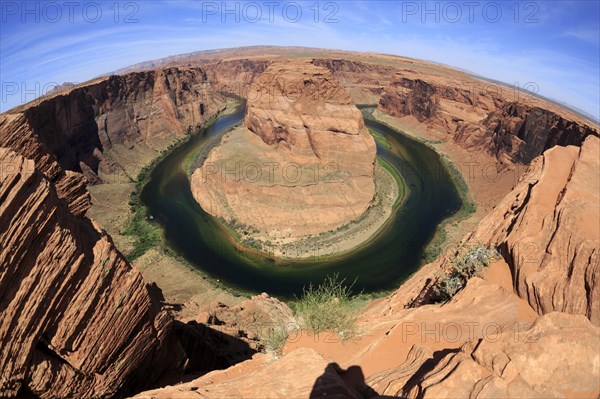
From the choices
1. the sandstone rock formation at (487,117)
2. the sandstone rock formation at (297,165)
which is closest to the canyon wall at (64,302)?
the sandstone rock formation at (297,165)

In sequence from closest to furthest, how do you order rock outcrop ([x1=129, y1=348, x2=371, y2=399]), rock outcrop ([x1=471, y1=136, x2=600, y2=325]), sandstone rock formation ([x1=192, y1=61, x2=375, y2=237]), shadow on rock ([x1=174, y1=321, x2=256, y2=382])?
rock outcrop ([x1=129, y1=348, x2=371, y2=399]) < rock outcrop ([x1=471, y1=136, x2=600, y2=325]) < shadow on rock ([x1=174, y1=321, x2=256, y2=382]) < sandstone rock formation ([x1=192, y1=61, x2=375, y2=237])

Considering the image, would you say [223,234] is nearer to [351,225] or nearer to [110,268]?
[351,225]

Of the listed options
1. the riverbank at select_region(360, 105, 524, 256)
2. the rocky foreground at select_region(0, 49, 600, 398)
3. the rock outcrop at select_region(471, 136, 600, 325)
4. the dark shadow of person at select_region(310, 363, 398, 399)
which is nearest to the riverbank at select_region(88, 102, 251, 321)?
the rocky foreground at select_region(0, 49, 600, 398)

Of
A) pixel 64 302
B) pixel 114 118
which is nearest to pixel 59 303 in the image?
pixel 64 302

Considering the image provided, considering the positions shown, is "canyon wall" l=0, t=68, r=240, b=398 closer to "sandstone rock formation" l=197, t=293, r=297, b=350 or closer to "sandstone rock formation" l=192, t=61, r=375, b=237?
"sandstone rock formation" l=197, t=293, r=297, b=350

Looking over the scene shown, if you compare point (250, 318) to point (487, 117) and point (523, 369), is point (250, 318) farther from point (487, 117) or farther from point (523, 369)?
point (487, 117)
